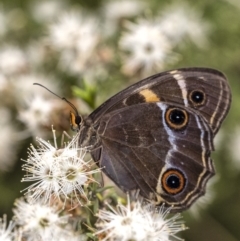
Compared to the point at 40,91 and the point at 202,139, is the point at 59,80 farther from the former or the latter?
→ the point at 202,139

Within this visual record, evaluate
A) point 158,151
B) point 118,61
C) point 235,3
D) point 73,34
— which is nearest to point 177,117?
point 158,151

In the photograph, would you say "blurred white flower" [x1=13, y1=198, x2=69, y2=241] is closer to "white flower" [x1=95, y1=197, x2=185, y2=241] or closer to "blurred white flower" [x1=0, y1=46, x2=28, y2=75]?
"white flower" [x1=95, y1=197, x2=185, y2=241]

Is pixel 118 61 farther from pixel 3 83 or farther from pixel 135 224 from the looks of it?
pixel 135 224

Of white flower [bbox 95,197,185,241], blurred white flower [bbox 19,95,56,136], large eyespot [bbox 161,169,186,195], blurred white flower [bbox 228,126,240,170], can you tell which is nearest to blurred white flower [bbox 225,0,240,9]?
blurred white flower [bbox 228,126,240,170]

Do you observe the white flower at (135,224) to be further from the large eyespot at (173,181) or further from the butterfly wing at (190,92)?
the butterfly wing at (190,92)

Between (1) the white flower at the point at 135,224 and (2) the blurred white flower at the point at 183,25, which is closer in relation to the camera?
(1) the white flower at the point at 135,224

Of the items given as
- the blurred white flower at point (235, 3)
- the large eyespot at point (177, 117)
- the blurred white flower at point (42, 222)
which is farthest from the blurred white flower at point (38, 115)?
the blurred white flower at point (235, 3)

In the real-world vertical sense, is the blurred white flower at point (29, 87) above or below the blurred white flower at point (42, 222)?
above
